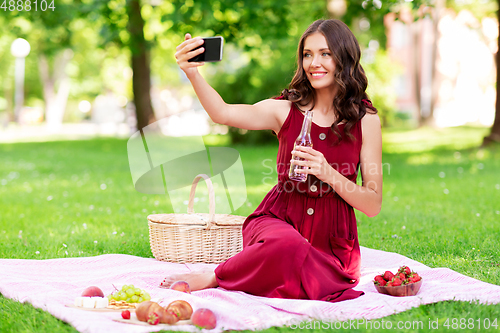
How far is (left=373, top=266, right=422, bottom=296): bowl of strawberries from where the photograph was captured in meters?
3.12

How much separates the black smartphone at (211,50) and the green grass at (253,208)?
1.46 meters

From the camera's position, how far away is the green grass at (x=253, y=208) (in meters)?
3.64

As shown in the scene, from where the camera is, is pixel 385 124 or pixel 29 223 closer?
pixel 29 223

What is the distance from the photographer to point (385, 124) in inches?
921

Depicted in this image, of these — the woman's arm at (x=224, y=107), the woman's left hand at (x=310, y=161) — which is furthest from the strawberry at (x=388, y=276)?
the woman's arm at (x=224, y=107)

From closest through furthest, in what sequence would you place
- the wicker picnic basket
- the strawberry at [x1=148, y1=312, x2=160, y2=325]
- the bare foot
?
the strawberry at [x1=148, y1=312, x2=160, y2=325]
the bare foot
the wicker picnic basket

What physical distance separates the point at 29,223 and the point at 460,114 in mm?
39218

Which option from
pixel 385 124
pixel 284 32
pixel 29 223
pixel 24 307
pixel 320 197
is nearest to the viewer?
pixel 24 307

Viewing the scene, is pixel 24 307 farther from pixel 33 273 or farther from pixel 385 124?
pixel 385 124

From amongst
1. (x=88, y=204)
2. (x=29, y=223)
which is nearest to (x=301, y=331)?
(x=29, y=223)

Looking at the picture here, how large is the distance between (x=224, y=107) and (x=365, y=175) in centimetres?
102

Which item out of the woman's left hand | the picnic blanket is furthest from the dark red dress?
the woman's left hand

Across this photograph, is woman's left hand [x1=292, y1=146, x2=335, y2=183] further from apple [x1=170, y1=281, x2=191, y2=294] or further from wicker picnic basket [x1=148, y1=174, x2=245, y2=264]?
wicker picnic basket [x1=148, y1=174, x2=245, y2=264]

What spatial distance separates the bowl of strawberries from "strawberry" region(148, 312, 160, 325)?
1376 millimetres
